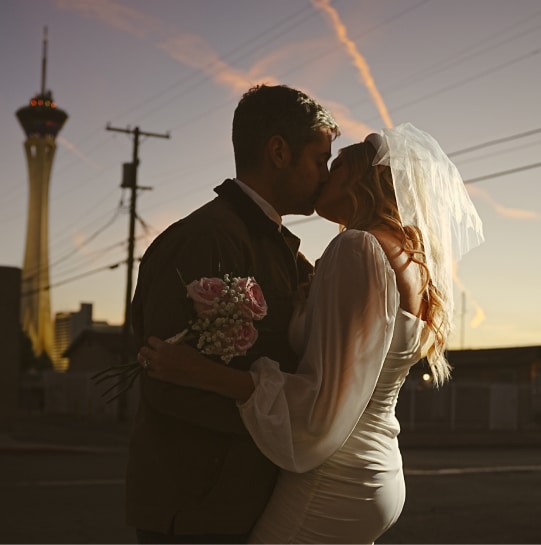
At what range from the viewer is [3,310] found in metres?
25.7

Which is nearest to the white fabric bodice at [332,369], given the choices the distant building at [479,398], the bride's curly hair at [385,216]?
the bride's curly hair at [385,216]

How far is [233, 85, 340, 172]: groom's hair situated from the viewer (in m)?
2.83

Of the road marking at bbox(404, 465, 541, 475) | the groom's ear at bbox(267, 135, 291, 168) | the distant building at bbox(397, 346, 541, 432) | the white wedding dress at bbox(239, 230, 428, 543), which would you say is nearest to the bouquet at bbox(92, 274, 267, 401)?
the white wedding dress at bbox(239, 230, 428, 543)

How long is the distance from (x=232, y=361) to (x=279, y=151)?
68 centimetres

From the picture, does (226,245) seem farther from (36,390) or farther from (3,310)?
(36,390)

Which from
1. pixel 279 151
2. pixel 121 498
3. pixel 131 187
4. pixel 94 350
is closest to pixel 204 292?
pixel 279 151

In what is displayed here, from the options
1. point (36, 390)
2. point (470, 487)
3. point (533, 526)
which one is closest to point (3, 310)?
point (470, 487)

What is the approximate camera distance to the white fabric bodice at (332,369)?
2557 millimetres

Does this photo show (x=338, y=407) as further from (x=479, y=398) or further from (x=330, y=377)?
(x=479, y=398)

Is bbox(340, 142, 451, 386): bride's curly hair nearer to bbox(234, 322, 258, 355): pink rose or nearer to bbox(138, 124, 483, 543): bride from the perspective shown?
bbox(138, 124, 483, 543): bride

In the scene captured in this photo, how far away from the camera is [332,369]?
2.57 meters

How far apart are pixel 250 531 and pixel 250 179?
3.56ft

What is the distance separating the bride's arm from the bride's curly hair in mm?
653

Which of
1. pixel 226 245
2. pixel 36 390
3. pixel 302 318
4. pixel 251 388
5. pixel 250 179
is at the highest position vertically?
pixel 250 179
